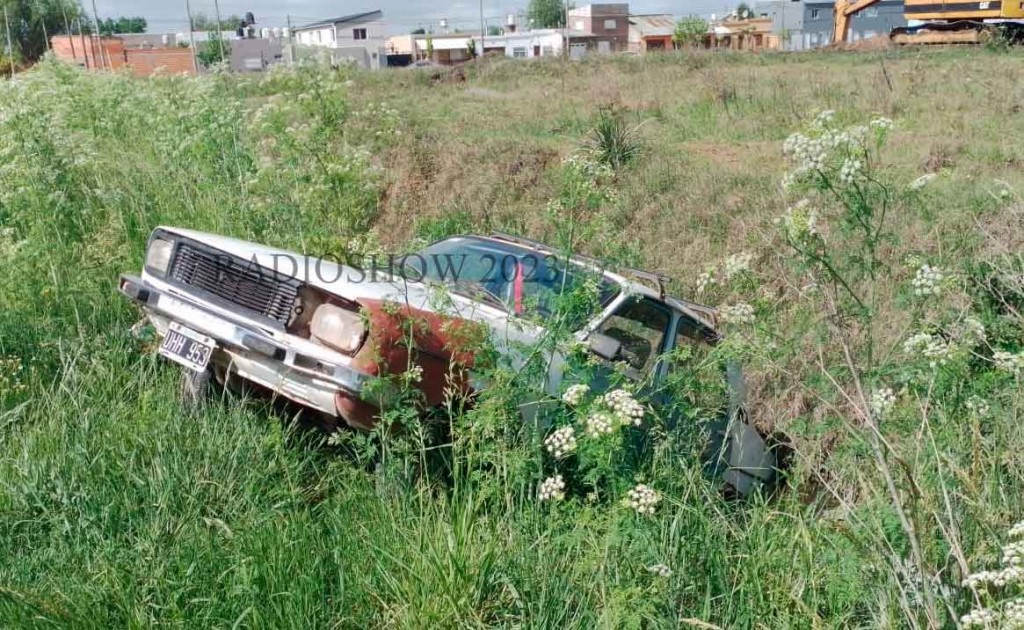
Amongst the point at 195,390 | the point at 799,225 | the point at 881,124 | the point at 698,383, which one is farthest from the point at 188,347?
the point at 881,124

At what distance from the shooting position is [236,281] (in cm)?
428

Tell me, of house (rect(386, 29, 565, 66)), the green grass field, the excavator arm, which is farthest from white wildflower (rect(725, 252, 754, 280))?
house (rect(386, 29, 565, 66))

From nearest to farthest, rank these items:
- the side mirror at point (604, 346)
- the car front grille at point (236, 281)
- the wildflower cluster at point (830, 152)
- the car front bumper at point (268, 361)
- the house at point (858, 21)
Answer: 1. the wildflower cluster at point (830, 152)
2. the car front bumper at point (268, 361)
3. the car front grille at point (236, 281)
4. the side mirror at point (604, 346)
5. the house at point (858, 21)

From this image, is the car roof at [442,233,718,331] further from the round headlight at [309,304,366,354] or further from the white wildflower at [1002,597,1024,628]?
the white wildflower at [1002,597,1024,628]

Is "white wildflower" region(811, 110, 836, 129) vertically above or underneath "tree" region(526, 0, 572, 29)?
underneath

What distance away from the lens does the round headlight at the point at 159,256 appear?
14.9 feet

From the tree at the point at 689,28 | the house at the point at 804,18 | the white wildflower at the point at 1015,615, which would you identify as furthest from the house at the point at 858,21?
the white wildflower at the point at 1015,615

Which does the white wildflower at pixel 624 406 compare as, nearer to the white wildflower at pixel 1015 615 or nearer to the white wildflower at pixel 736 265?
the white wildflower at pixel 736 265

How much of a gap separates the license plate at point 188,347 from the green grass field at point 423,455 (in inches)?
12.4

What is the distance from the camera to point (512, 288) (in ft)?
16.0

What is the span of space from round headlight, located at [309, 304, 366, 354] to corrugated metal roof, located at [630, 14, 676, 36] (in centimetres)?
7633

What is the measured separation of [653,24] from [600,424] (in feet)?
275

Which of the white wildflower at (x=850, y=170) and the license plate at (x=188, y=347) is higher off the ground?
the white wildflower at (x=850, y=170)

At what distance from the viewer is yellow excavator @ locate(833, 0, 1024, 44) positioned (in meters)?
27.7
